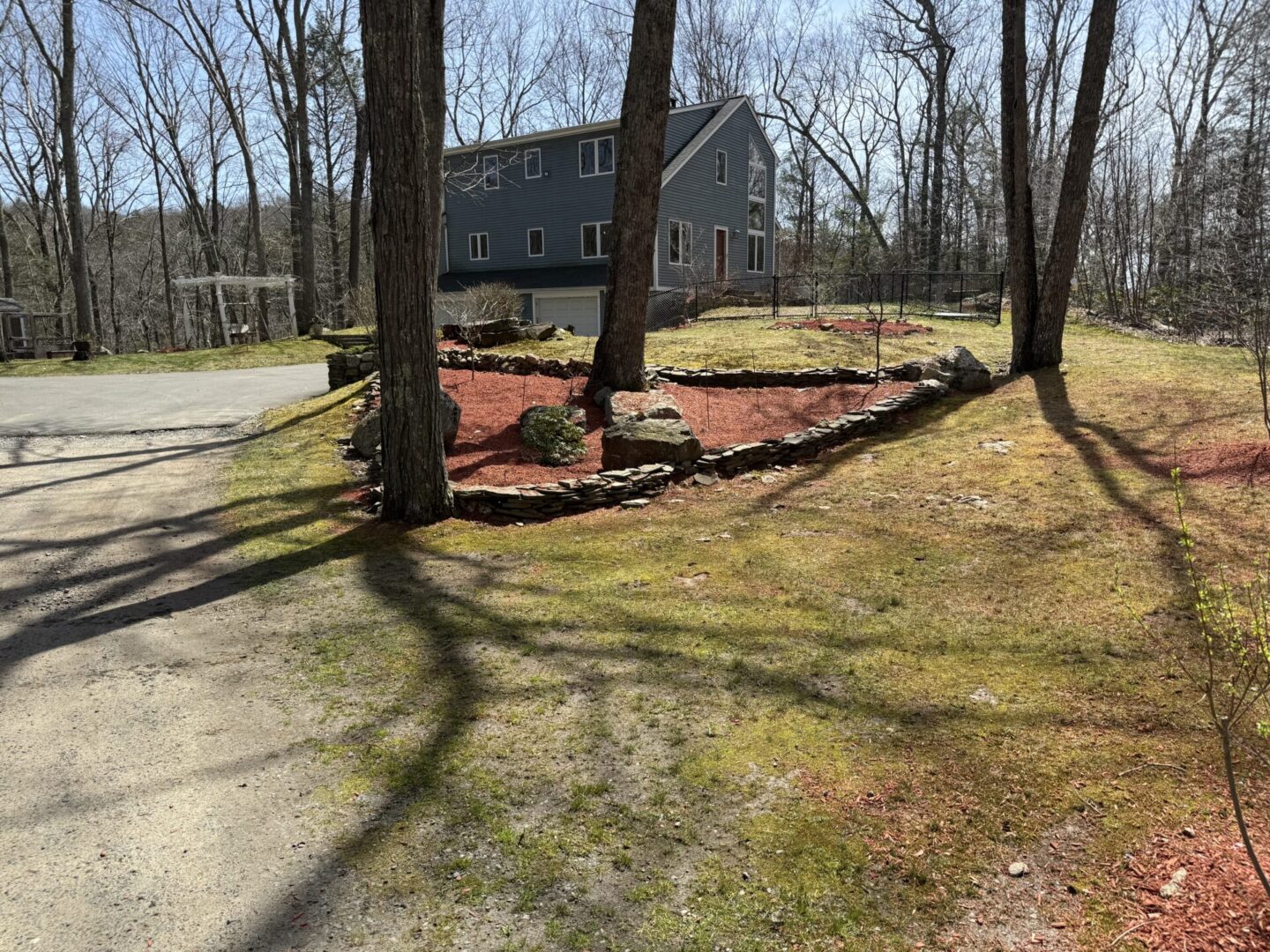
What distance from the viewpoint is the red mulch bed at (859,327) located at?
1589 cm

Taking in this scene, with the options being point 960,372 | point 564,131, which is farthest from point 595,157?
point 960,372

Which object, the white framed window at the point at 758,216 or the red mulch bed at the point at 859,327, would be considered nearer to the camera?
the red mulch bed at the point at 859,327

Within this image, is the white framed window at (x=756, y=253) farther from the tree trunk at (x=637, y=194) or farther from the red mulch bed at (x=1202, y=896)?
the red mulch bed at (x=1202, y=896)

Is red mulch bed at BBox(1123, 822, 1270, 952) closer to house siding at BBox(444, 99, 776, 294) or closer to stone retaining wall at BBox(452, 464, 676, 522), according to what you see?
stone retaining wall at BBox(452, 464, 676, 522)

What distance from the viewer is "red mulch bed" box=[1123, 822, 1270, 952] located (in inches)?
83.2

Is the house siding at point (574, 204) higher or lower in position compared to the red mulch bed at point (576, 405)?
higher

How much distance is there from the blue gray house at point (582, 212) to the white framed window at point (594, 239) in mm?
32

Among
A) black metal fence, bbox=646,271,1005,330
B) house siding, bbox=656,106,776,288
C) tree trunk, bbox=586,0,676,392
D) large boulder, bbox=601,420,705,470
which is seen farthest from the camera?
house siding, bbox=656,106,776,288

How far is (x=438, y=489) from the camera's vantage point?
634cm

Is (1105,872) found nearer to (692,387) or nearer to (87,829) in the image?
(87,829)

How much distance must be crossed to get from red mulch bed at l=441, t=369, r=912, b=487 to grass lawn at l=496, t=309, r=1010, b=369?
2.04 m

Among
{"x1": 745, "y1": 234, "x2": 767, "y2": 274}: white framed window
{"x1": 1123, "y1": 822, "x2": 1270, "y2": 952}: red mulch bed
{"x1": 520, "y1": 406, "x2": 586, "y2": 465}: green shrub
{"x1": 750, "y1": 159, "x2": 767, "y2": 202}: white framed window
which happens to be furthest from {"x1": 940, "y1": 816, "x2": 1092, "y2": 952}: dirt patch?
{"x1": 750, "y1": 159, "x2": 767, "y2": 202}: white framed window

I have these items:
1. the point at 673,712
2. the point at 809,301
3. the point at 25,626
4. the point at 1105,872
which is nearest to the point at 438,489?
the point at 25,626

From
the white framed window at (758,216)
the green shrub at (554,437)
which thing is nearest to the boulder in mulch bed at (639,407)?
the green shrub at (554,437)
